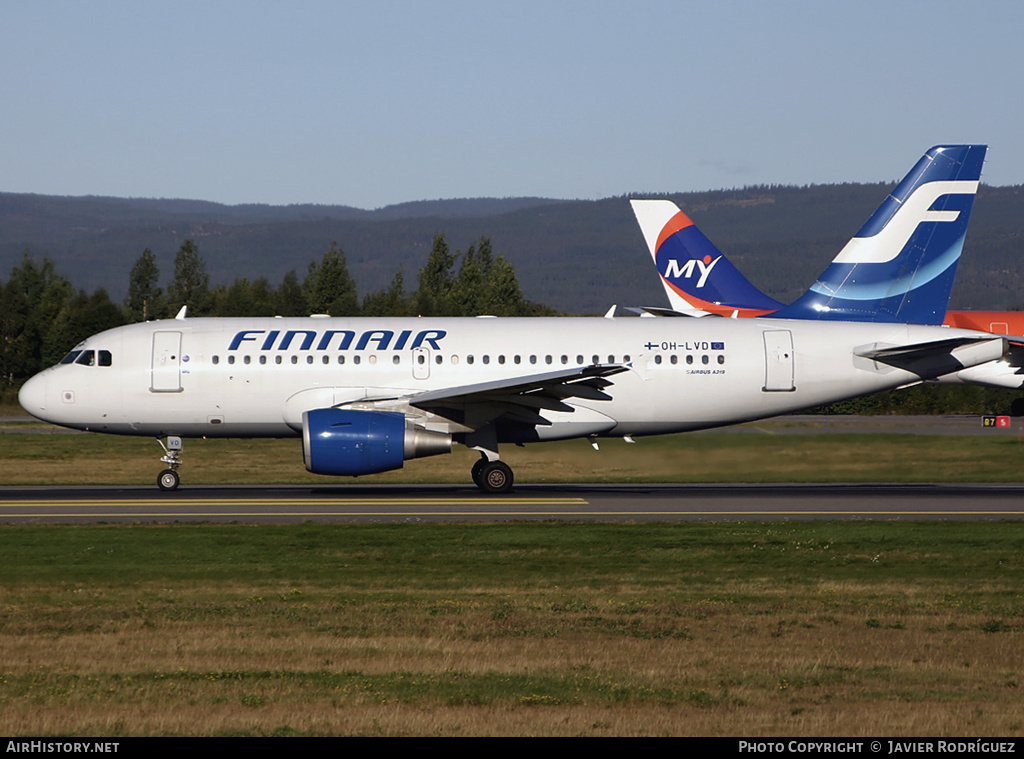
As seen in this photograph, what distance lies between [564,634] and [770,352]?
1631 centimetres

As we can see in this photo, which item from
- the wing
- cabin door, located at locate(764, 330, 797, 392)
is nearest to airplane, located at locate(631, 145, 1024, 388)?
cabin door, located at locate(764, 330, 797, 392)

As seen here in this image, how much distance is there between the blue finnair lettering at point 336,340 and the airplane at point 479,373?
0.12 ft

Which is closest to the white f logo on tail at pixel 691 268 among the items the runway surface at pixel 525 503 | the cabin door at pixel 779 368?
the runway surface at pixel 525 503

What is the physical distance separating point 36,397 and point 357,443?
816cm

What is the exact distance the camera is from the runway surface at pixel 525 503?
76.8 feet

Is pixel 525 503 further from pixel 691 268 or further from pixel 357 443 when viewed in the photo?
pixel 691 268

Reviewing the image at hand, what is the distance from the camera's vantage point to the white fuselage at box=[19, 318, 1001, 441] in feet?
91.3

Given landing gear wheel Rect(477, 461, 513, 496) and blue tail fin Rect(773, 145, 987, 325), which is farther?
blue tail fin Rect(773, 145, 987, 325)

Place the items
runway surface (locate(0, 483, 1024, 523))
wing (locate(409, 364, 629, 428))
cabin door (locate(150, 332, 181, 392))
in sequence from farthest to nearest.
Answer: cabin door (locate(150, 332, 181, 392)) < wing (locate(409, 364, 629, 428)) < runway surface (locate(0, 483, 1024, 523))

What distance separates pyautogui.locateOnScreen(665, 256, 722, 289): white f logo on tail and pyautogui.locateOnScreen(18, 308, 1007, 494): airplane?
1948cm

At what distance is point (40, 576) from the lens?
1712 centimetres

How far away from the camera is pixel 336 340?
28031 millimetres

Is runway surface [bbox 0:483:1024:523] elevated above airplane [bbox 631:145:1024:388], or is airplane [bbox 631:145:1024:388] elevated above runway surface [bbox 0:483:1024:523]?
airplane [bbox 631:145:1024:388]

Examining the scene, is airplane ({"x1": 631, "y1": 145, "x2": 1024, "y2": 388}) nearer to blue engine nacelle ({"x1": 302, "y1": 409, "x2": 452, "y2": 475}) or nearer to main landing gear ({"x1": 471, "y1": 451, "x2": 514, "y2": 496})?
main landing gear ({"x1": 471, "y1": 451, "x2": 514, "y2": 496})
